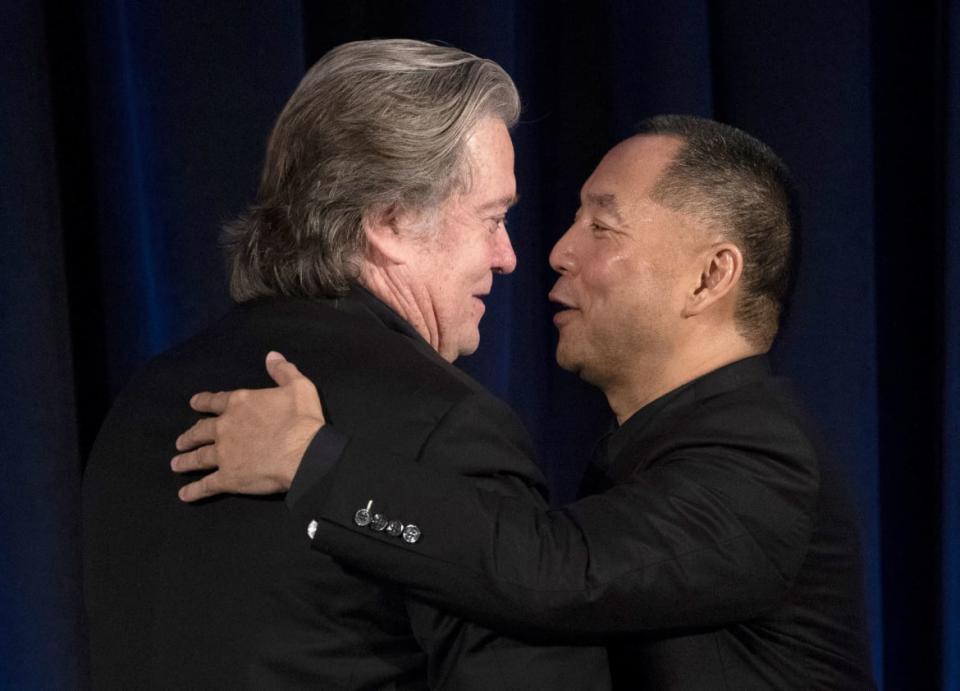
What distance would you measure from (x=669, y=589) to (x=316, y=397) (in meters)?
0.38

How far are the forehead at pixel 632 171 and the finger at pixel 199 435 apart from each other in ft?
2.32

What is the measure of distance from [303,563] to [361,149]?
0.41 m

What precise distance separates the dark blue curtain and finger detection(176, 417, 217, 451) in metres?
0.76

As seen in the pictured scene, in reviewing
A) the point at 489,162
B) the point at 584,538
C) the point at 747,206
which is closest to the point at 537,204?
the point at 747,206

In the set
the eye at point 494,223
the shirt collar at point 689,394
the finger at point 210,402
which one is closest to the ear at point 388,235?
the eye at point 494,223

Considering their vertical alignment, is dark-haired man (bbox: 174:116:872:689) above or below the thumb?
below

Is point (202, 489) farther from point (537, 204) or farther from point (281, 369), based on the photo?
point (537, 204)

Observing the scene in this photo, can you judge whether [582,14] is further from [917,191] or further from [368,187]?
[368,187]

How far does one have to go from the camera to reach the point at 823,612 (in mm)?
1372

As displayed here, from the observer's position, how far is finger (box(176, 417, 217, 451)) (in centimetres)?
110

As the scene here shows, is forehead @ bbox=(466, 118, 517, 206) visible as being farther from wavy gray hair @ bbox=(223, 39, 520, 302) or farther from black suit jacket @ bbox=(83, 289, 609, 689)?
black suit jacket @ bbox=(83, 289, 609, 689)

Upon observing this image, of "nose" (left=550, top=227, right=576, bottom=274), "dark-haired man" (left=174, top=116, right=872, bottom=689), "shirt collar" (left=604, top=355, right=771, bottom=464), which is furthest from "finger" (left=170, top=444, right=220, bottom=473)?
"nose" (left=550, top=227, right=576, bottom=274)

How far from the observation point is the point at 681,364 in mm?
1563

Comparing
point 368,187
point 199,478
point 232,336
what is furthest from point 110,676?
point 368,187
